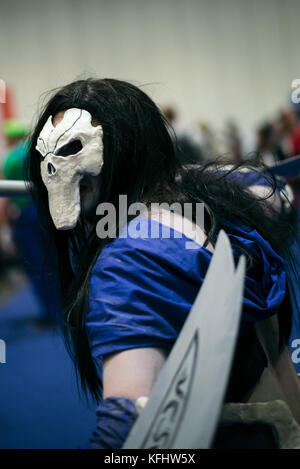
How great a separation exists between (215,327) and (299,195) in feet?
14.3

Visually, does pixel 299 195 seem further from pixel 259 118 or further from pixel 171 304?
pixel 259 118

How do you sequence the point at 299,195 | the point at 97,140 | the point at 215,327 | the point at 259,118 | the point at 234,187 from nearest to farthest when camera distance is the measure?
the point at 215,327
the point at 97,140
the point at 234,187
the point at 299,195
the point at 259,118

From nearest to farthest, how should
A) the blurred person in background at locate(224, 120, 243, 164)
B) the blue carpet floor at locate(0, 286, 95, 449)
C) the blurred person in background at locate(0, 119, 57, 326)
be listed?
1. the blue carpet floor at locate(0, 286, 95, 449)
2. the blurred person in background at locate(0, 119, 57, 326)
3. the blurred person in background at locate(224, 120, 243, 164)

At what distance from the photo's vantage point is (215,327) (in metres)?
0.94

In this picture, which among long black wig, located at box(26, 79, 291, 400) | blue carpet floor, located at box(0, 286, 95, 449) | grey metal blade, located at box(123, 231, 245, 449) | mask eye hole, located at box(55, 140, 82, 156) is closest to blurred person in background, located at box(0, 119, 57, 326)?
blue carpet floor, located at box(0, 286, 95, 449)

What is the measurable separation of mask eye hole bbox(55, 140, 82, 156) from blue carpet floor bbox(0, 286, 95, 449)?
100cm

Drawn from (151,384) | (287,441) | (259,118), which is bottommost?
(259,118)

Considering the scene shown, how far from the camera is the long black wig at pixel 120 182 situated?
1.27 m

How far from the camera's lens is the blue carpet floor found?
246 cm

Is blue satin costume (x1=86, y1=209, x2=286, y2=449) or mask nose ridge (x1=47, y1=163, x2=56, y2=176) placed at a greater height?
mask nose ridge (x1=47, y1=163, x2=56, y2=176)

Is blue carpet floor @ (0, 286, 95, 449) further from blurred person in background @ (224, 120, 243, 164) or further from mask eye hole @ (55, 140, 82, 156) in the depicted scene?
blurred person in background @ (224, 120, 243, 164)

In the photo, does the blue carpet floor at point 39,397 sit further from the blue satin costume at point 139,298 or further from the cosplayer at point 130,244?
the blue satin costume at point 139,298

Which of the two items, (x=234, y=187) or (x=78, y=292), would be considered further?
(x=234, y=187)
